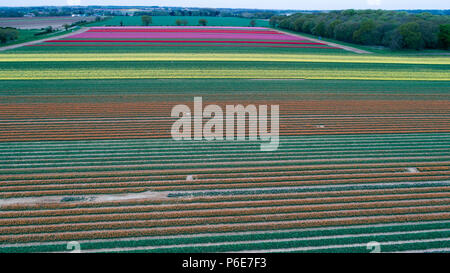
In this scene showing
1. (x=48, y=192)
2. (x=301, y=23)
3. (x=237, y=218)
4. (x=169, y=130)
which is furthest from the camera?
(x=301, y=23)

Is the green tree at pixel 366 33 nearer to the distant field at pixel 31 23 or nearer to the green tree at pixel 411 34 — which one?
the green tree at pixel 411 34

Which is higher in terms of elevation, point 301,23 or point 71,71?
point 301,23

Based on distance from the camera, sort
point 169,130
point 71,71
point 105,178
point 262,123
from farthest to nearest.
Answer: point 71,71 < point 262,123 < point 169,130 < point 105,178

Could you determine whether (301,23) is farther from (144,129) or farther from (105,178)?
(105,178)

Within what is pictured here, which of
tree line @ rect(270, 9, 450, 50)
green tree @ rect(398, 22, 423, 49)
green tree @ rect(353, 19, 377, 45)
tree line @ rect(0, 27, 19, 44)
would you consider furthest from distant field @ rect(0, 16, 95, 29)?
green tree @ rect(398, 22, 423, 49)

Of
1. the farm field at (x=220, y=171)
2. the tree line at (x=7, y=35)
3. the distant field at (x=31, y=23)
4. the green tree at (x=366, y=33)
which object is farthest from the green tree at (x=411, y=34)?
the distant field at (x=31, y=23)

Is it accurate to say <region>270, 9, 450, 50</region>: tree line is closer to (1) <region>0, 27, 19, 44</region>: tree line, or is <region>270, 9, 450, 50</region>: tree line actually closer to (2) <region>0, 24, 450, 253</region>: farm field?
(2) <region>0, 24, 450, 253</region>: farm field
